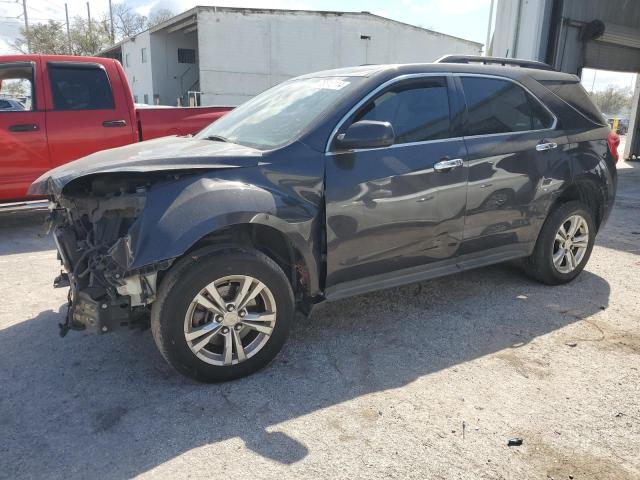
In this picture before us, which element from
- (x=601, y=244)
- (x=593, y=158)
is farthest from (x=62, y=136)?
(x=601, y=244)

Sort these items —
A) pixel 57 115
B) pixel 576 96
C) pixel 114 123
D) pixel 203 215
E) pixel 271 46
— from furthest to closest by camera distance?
1. pixel 271 46
2. pixel 114 123
3. pixel 57 115
4. pixel 576 96
5. pixel 203 215

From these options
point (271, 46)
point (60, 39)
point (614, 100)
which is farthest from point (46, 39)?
point (614, 100)

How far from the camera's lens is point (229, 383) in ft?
10.4

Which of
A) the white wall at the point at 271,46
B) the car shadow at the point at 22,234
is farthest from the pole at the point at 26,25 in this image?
the car shadow at the point at 22,234

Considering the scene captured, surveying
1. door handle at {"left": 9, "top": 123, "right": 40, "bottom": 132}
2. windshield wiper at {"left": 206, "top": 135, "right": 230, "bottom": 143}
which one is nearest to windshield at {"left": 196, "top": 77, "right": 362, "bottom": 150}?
windshield wiper at {"left": 206, "top": 135, "right": 230, "bottom": 143}

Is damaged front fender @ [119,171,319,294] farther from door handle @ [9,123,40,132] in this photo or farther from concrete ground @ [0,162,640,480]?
door handle @ [9,123,40,132]

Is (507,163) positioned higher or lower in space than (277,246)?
higher

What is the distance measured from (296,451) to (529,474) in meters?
1.11

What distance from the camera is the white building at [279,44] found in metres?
26.9

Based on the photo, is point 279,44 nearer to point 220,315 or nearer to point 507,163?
point 507,163

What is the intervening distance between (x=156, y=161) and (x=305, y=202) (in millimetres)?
918

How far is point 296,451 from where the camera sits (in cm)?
259

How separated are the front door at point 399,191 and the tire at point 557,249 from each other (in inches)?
43.8

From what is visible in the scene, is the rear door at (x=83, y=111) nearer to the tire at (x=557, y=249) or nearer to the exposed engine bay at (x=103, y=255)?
the exposed engine bay at (x=103, y=255)
